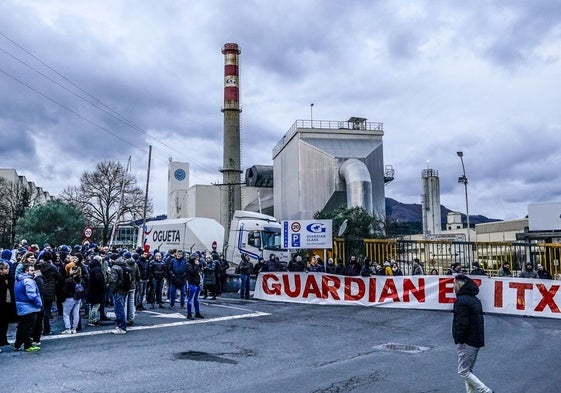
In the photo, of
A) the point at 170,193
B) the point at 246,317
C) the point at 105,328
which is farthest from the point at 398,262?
the point at 170,193

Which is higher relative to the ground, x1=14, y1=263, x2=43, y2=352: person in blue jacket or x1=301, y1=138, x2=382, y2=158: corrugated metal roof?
x1=301, y1=138, x2=382, y2=158: corrugated metal roof

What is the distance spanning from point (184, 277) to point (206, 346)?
5.66 metres

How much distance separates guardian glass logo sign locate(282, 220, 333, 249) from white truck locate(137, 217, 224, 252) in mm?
11600

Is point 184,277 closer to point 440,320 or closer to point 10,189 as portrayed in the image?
point 440,320

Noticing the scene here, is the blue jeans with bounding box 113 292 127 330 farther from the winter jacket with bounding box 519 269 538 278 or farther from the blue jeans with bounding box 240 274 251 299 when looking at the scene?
the winter jacket with bounding box 519 269 538 278

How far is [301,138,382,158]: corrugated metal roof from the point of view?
2141 inches

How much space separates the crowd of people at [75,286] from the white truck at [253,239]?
10.4 m

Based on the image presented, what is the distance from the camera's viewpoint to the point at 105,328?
1359 centimetres

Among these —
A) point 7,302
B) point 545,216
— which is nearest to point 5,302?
point 7,302

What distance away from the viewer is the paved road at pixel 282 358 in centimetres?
796

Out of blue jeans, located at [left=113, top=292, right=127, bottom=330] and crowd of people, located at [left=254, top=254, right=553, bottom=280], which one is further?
crowd of people, located at [left=254, top=254, right=553, bottom=280]

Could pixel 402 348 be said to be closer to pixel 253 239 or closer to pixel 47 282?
pixel 47 282

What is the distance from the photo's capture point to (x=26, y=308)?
10367mm

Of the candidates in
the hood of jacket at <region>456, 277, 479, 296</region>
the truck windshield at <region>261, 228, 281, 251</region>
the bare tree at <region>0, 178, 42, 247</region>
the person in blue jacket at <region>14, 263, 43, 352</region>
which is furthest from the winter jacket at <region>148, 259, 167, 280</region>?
the bare tree at <region>0, 178, 42, 247</region>
